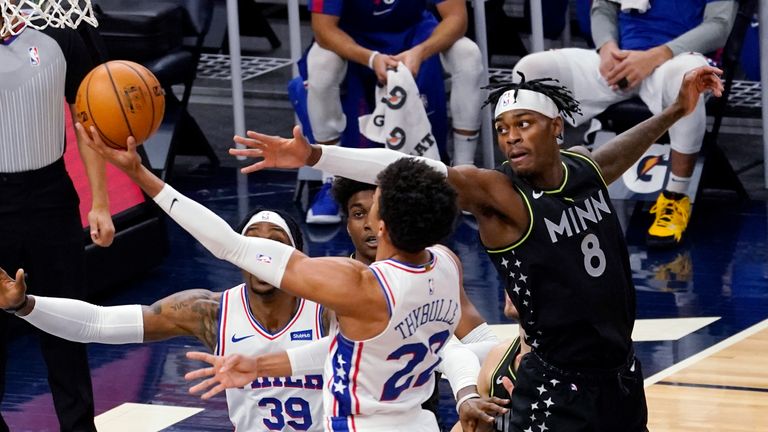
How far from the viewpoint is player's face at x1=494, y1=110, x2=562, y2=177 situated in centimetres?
449

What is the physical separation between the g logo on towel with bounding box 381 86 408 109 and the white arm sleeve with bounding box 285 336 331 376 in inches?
158

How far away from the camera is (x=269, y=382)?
470 cm

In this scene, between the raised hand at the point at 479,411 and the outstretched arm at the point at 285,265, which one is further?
the raised hand at the point at 479,411

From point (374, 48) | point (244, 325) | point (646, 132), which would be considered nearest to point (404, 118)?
point (374, 48)

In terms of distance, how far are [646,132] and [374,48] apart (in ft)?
12.8

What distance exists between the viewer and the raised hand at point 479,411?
4621mm

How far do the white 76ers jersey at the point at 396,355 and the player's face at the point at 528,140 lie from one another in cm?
48

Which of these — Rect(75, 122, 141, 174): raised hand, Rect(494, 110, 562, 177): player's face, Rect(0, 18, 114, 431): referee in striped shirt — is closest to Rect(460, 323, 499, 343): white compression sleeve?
Rect(494, 110, 562, 177): player's face

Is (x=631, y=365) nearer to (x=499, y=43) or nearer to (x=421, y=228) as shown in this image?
(x=421, y=228)

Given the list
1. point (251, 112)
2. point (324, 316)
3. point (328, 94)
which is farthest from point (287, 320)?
point (251, 112)

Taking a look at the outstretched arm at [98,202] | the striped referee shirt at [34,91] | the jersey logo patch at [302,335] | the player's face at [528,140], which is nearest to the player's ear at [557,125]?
the player's face at [528,140]

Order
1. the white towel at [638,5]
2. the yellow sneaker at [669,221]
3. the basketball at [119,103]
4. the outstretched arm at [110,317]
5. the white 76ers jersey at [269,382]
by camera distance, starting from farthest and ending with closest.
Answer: the white towel at [638,5] < the yellow sneaker at [669,221] < the basketball at [119,103] < the white 76ers jersey at [269,382] < the outstretched arm at [110,317]

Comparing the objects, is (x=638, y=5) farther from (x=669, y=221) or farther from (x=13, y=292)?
(x=13, y=292)

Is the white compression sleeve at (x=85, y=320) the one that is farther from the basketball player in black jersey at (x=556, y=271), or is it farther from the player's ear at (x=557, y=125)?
the player's ear at (x=557, y=125)
